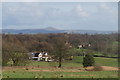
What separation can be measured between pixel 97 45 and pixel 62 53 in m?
8.34

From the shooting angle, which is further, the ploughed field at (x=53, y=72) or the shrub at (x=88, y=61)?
the shrub at (x=88, y=61)

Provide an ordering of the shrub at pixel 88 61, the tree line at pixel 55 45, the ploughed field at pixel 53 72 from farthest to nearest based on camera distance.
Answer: the shrub at pixel 88 61 → the tree line at pixel 55 45 → the ploughed field at pixel 53 72

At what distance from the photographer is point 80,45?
3228cm

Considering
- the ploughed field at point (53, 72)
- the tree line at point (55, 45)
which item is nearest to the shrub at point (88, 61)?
the tree line at point (55, 45)

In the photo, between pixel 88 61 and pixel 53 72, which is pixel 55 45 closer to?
pixel 88 61

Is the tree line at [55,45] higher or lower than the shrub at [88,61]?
higher

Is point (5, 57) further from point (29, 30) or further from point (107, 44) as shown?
point (29, 30)

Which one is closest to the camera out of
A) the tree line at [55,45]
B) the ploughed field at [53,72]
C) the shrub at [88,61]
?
the ploughed field at [53,72]

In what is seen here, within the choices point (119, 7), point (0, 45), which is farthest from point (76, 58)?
point (119, 7)

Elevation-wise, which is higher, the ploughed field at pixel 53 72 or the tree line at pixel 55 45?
the tree line at pixel 55 45

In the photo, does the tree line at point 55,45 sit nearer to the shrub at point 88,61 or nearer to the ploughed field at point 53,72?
the shrub at point 88,61

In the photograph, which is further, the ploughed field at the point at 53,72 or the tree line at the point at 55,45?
the tree line at the point at 55,45

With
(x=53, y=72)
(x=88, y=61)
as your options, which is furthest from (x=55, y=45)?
(x=53, y=72)

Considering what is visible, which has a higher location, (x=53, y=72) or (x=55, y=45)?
(x=55, y=45)
